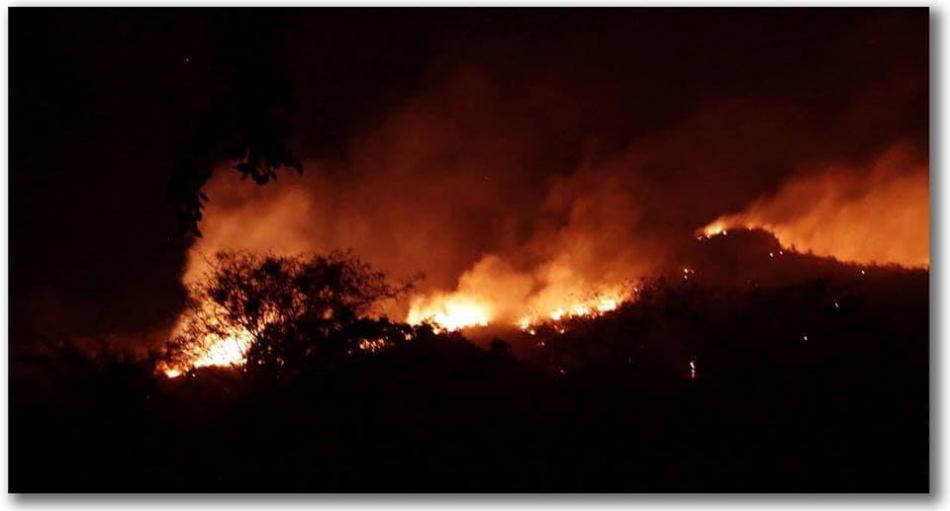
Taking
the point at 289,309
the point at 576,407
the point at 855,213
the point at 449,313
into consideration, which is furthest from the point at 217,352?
the point at 855,213

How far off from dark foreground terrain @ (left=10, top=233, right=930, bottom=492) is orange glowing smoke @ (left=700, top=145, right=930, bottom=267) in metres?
0.10

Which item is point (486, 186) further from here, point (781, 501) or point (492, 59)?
point (781, 501)

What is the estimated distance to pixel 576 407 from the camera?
3307mm

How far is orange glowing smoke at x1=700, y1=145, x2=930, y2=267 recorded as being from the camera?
118 inches

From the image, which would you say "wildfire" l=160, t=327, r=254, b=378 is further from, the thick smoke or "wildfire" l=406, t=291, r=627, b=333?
"wildfire" l=406, t=291, r=627, b=333

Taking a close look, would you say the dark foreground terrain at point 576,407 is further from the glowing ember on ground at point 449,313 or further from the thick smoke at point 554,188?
the thick smoke at point 554,188

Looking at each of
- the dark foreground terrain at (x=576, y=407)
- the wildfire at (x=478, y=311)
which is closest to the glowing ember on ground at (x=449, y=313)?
the wildfire at (x=478, y=311)

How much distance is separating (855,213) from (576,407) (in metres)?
1.72

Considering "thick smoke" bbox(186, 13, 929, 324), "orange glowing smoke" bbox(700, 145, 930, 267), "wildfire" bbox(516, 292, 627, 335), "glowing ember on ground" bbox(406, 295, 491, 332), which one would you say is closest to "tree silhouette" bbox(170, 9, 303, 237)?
"thick smoke" bbox(186, 13, 929, 324)

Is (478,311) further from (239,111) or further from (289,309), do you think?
(239,111)

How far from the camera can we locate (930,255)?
9.79 feet

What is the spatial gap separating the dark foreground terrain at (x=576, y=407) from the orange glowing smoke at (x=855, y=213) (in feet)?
0.31

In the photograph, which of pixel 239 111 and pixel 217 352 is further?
pixel 217 352

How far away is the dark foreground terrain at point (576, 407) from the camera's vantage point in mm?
3068
